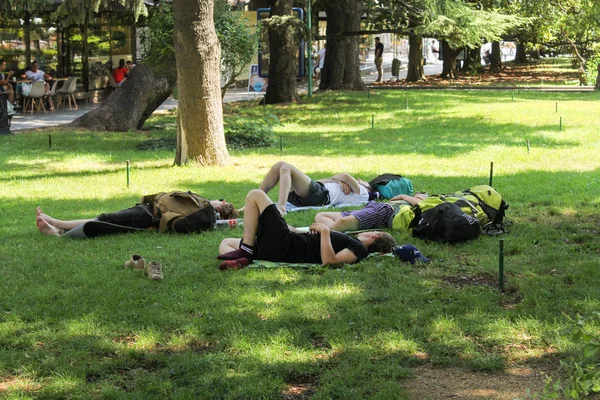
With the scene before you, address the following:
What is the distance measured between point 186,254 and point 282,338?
251 cm

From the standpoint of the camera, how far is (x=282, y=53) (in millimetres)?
25266

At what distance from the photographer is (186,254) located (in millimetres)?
7996

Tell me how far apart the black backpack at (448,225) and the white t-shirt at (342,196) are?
1879 mm

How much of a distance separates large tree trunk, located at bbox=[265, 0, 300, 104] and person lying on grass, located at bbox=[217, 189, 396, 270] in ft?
54.9

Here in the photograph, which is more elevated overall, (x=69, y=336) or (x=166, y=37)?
(x=166, y=37)

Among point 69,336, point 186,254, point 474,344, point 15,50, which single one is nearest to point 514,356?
point 474,344

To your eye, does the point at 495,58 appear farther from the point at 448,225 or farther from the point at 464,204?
the point at 448,225

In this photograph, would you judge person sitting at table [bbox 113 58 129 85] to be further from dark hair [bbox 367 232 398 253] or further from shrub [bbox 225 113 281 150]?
dark hair [bbox 367 232 398 253]

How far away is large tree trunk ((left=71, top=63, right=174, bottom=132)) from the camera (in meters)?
19.7

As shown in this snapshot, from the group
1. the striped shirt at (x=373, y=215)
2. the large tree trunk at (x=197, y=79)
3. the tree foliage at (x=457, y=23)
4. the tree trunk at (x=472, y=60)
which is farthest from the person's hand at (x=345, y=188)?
the tree trunk at (x=472, y=60)

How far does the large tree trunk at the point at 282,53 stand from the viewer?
80.0ft

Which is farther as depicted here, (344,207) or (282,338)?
(344,207)

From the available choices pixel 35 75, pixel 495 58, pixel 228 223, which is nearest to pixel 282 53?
pixel 35 75

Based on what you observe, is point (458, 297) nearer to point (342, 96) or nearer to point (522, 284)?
point (522, 284)
